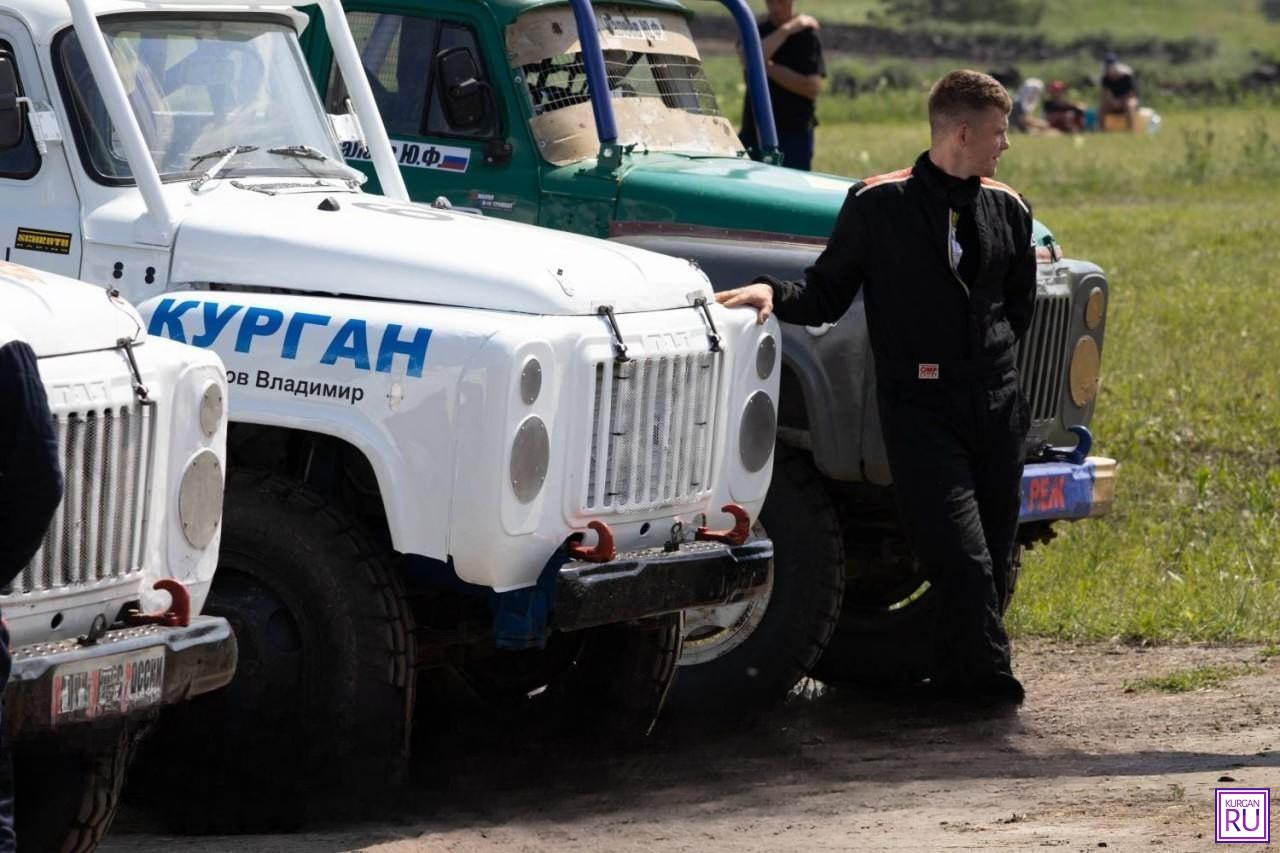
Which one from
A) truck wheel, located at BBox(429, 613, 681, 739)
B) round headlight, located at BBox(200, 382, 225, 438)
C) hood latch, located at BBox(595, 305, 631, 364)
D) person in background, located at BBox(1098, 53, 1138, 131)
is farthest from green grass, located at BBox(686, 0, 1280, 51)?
round headlight, located at BBox(200, 382, 225, 438)

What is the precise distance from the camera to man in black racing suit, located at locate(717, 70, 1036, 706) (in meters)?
7.05

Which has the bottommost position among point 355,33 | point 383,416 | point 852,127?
point 852,127

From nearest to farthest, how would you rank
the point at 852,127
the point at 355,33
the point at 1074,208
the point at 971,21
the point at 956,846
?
the point at 956,846 < the point at 355,33 < the point at 1074,208 < the point at 852,127 < the point at 971,21

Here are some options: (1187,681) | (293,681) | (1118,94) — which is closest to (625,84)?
(1187,681)

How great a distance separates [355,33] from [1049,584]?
351 cm

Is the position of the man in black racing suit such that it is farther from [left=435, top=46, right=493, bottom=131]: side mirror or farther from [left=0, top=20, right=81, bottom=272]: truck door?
[left=0, top=20, right=81, bottom=272]: truck door

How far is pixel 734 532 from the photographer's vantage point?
661cm

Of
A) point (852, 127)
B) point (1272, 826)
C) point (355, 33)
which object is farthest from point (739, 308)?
point (852, 127)

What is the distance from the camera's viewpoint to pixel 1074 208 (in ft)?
86.8

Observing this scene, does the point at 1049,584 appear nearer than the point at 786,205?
No

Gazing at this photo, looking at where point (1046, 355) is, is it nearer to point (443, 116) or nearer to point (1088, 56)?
point (443, 116)

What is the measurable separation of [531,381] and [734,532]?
3.31 feet

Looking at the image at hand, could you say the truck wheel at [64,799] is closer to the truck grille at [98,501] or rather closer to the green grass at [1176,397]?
the truck grille at [98,501]

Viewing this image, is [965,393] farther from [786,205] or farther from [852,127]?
[852,127]
